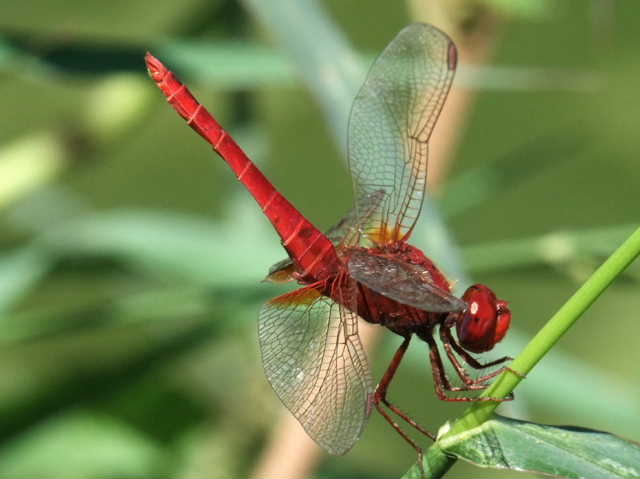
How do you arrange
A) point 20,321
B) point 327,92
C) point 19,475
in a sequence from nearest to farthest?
point 327,92
point 20,321
point 19,475

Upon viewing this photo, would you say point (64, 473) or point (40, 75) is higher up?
point (40, 75)

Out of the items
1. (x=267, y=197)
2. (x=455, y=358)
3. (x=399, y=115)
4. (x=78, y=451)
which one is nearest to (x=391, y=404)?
(x=455, y=358)

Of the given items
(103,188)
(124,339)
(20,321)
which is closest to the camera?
(20,321)

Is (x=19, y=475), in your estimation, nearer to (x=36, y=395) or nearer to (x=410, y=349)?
(x=36, y=395)

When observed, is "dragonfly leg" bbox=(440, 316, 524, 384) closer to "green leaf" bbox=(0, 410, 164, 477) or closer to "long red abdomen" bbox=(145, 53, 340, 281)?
"long red abdomen" bbox=(145, 53, 340, 281)

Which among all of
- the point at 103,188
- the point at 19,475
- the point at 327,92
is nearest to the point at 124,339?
the point at 103,188

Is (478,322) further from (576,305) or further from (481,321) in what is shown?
(576,305)
